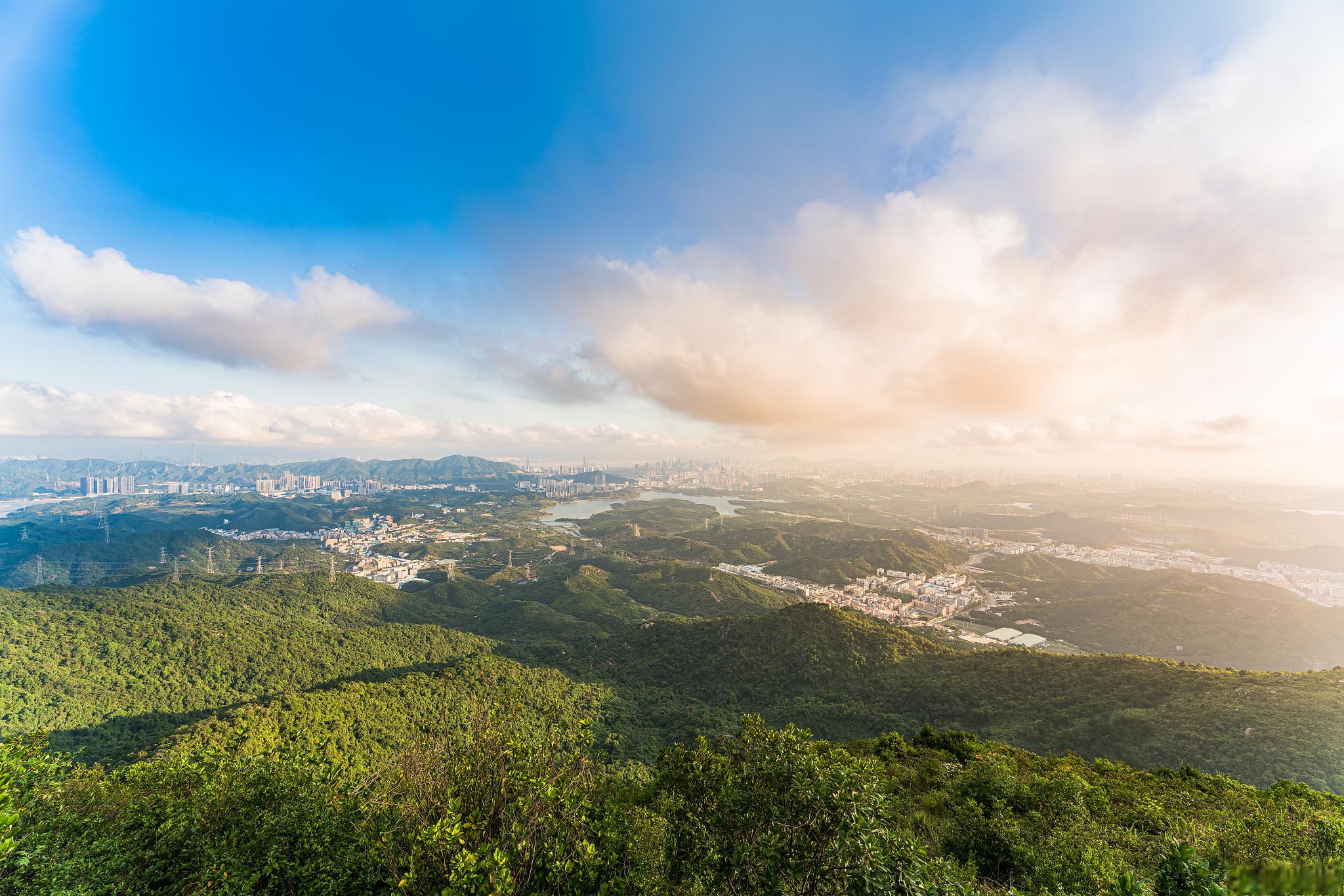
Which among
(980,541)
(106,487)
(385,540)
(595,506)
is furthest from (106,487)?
(980,541)

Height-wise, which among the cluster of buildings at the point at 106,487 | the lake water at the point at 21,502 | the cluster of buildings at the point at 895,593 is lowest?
the cluster of buildings at the point at 895,593

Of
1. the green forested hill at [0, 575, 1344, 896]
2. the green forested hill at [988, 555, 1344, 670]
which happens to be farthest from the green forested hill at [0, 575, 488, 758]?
the green forested hill at [988, 555, 1344, 670]

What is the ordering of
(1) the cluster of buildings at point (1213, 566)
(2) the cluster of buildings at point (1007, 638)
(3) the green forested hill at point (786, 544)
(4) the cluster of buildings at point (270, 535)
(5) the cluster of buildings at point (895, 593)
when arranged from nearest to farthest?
1. (2) the cluster of buildings at point (1007, 638)
2. (5) the cluster of buildings at point (895, 593)
3. (1) the cluster of buildings at point (1213, 566)
4. (3) the green forested hill at point (786, 544)
5. (4) the cluster of buildings at point (270, 535)

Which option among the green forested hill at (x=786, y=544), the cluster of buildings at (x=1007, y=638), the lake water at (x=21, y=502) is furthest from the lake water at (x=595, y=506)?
the lake water at (x=21, y=502)

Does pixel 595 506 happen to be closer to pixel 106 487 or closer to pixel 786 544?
pixel 786 544

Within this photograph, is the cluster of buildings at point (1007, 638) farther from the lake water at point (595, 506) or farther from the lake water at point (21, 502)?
the lake water at point (21, 502)

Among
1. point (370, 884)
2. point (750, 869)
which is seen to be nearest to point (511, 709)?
point (370, 884)
